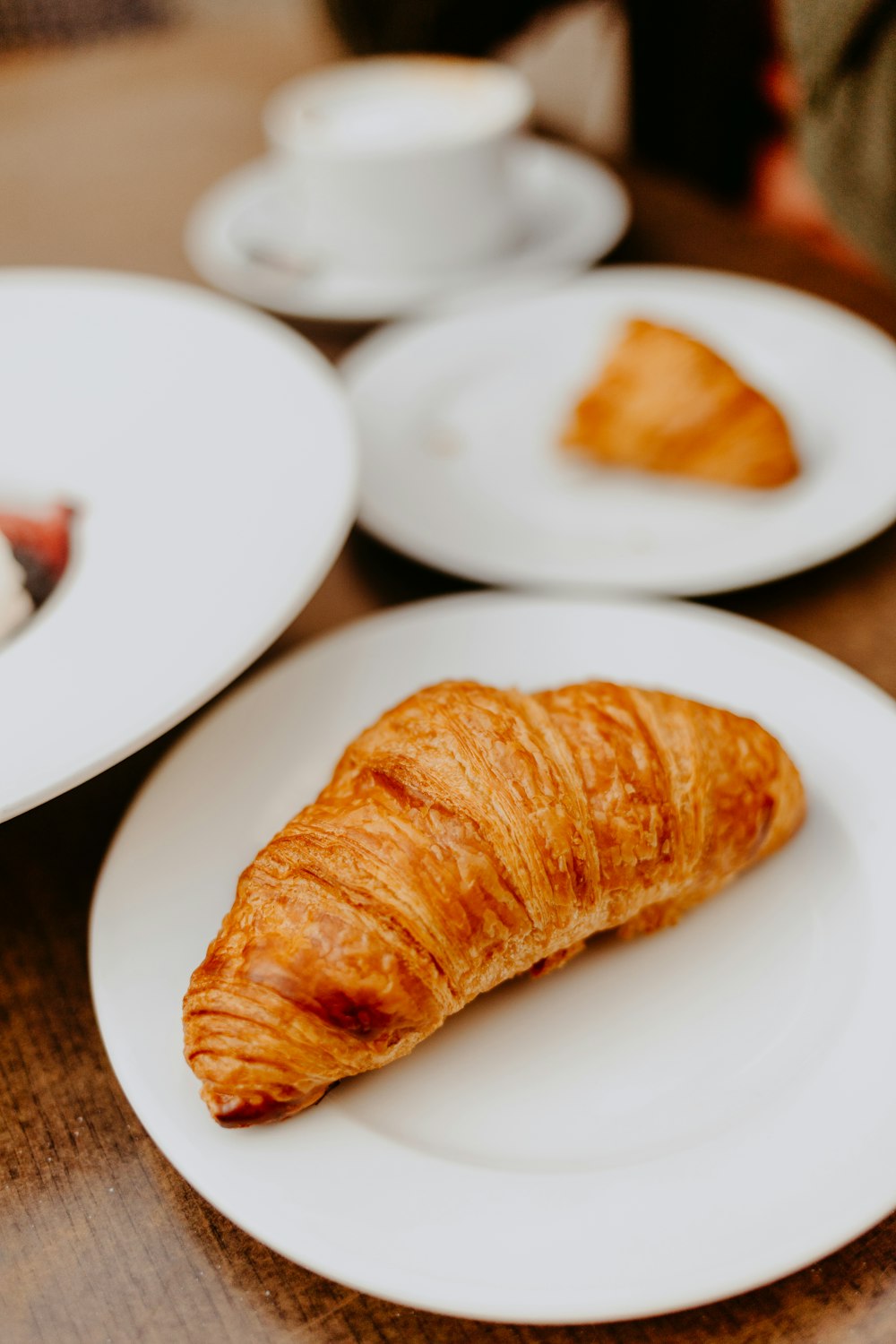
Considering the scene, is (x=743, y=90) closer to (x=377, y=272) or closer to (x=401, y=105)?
(x=401, y=105)

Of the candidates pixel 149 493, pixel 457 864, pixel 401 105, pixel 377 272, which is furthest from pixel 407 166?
pixel 457 864

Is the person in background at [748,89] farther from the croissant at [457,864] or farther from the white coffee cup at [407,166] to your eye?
the croissant at [457,864]

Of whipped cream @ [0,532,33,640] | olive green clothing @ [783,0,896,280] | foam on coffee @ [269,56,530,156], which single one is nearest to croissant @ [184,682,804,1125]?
whipped cream @ [0,532,33,640]

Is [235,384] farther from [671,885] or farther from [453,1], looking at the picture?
[453,1]

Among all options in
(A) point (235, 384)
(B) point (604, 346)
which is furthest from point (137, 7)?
(A) point (235, 384)

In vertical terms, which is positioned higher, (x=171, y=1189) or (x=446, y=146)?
(x=446, y=146)
